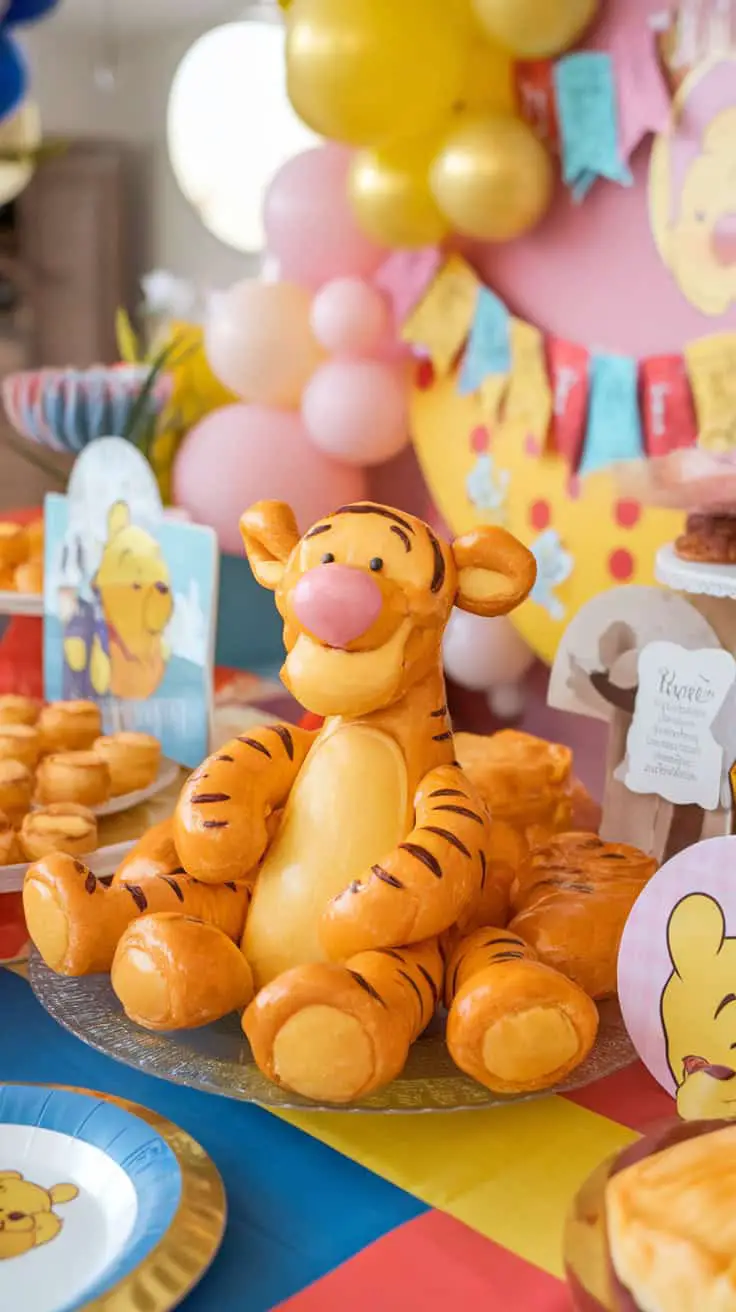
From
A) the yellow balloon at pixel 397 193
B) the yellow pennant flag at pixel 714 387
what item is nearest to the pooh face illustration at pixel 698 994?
the yellow pennant flag at pixel 714 387

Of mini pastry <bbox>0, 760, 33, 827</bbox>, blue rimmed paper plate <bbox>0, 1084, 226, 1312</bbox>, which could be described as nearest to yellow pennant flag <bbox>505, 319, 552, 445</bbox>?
mini pastry <bbox>0, 760, 33, 827</bbox>

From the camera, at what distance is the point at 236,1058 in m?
0.76

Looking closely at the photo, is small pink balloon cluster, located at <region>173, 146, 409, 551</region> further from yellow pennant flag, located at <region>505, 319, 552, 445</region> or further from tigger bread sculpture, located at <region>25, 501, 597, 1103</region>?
tigger bread sculpture, located at <region>25, 501, 597, 1103</region>

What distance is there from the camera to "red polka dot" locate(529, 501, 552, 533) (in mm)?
2262

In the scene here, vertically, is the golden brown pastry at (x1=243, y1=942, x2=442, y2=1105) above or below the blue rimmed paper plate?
above

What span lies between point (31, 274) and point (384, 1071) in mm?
4888

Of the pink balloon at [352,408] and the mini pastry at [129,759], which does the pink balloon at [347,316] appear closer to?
the pink balloon at [352,408]

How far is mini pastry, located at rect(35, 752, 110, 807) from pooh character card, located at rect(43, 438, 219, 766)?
0.12m

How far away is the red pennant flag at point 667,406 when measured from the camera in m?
2.03

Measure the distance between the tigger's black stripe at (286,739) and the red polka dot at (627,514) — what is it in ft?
4.42

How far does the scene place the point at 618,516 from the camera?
2146 millimetres

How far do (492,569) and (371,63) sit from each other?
1.32 metres

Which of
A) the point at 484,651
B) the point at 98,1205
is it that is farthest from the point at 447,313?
the point at 98,1205

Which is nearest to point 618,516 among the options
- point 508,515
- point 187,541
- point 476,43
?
point 508,515
